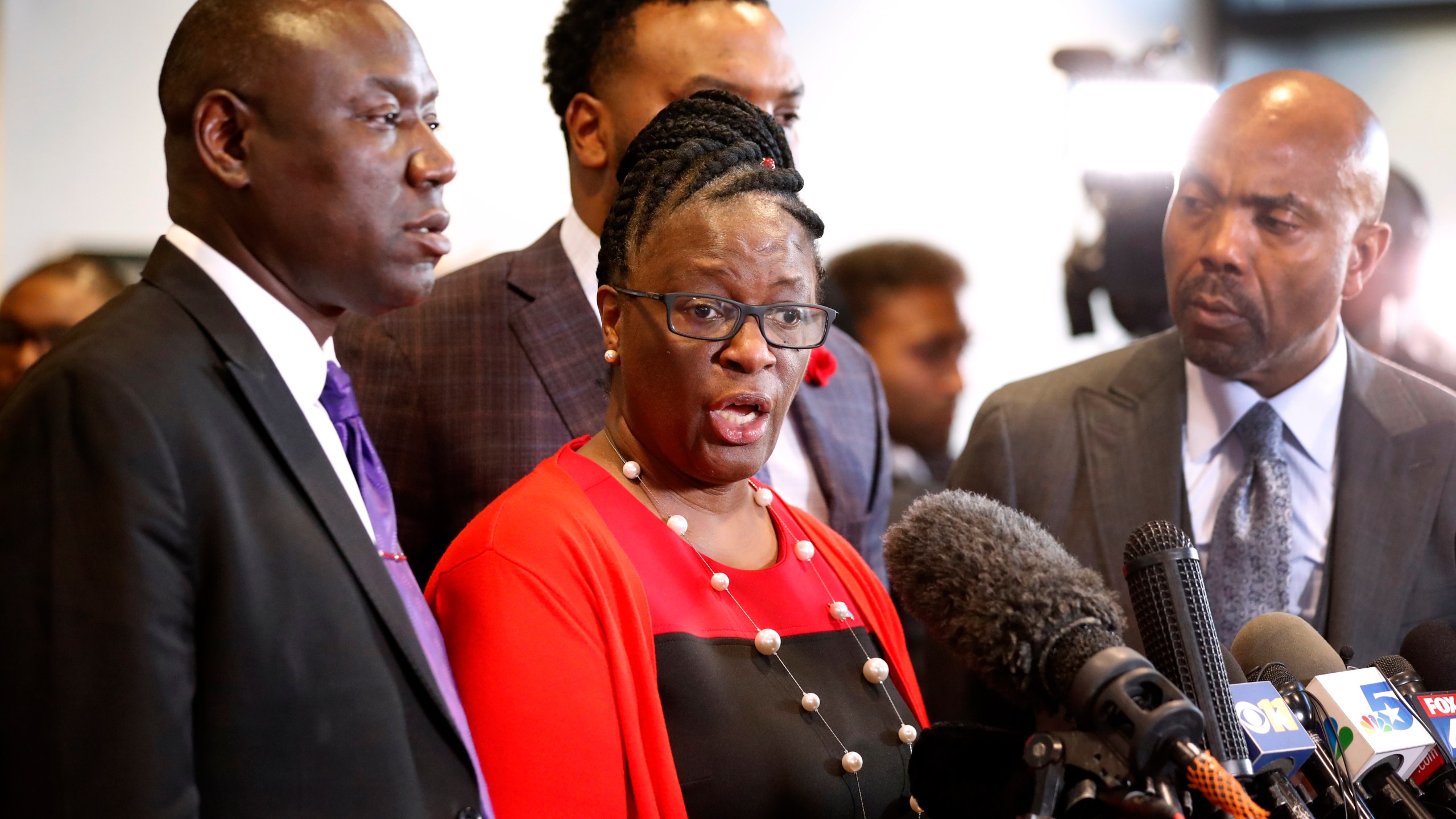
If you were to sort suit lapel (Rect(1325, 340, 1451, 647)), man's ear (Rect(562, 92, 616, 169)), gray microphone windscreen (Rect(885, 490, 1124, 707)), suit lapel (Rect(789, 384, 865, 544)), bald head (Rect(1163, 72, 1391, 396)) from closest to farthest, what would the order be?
gray microphone windscreen (Rect(885, 490, 1124, 707))
suit lapel (Rect(1325, 340, 1451, 647))
bald head (Rect(1163, 72, 1391, 396))
man's ear (Rect(562, 92, 616, 169))
suit lapel (Rect(789, 384, 865, 544))

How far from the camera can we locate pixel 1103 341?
6273 millimetres

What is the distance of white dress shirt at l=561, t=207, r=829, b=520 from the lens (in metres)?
2.69

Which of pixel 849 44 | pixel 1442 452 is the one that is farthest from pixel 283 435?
pixel 849 44

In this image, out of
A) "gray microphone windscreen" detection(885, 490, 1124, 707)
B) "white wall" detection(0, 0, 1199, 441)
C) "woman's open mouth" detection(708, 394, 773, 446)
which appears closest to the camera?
"gray microphone windscreen" detection(885, 490, 1124, 707)

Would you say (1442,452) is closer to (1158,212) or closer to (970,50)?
(1158,212)

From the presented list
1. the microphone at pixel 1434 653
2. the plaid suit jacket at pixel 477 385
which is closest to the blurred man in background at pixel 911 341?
the plaid suit jacket at pixel 477 385

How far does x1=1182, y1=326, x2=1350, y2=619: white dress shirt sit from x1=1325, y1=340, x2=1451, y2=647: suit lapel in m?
0.03

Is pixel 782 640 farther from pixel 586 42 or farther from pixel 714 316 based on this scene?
pixel 586 42

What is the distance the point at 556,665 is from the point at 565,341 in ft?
3.64

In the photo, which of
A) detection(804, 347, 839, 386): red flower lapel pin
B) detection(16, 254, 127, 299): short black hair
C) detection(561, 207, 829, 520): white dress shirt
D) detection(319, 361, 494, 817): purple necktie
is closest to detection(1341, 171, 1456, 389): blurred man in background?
detection(804, 347, 839, 386): red flower lapel pin

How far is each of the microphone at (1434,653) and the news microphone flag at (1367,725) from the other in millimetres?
196

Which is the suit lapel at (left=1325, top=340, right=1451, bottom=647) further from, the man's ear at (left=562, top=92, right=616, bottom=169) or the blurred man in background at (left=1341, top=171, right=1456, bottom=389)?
the man's ear at (left=562, top=92, right=616, bottom=169)

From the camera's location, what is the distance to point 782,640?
1825 mm

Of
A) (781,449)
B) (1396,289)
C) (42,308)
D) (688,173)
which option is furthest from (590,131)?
(1396,289)
